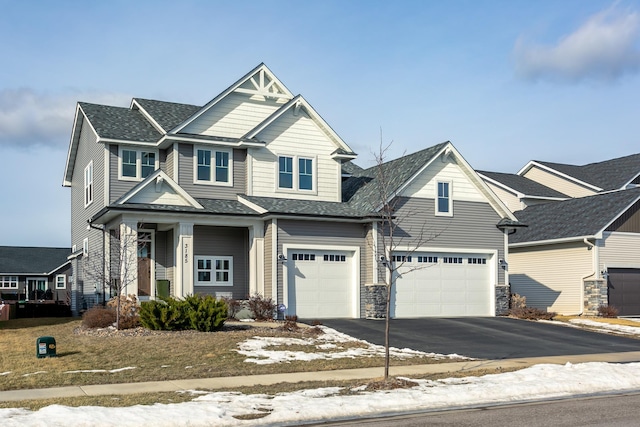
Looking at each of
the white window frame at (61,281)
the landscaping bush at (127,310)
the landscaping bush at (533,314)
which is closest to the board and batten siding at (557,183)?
the landscaping bush at (533,314)

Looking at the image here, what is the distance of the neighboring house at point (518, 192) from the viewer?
44.6 meters

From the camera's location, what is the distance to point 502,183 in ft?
150

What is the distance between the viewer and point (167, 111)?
31.6 meters

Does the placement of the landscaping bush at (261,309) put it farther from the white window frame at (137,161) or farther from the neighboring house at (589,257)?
the neighboring house at (589,257)

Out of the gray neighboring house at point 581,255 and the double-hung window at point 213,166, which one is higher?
the double-hung window at point 213,166

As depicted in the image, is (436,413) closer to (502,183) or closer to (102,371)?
(102,371)

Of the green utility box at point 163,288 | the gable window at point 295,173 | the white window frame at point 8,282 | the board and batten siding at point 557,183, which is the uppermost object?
the board and batten siding at point 557,183

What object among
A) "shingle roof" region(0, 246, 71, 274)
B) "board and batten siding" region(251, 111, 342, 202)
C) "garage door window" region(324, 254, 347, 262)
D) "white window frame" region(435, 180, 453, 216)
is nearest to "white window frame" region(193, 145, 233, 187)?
"board and batten siding" region(251, 111, 342, 202)

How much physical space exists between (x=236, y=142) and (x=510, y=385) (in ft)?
58.0

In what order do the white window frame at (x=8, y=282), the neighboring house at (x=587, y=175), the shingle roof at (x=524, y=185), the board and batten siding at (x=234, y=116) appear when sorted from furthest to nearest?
the white window frame at (x=8, y=282) < the neighboring house at (x=587, y=175) < the shingle roof at (x=524, y=185) < the board and batten siding at (x=234, y=116)

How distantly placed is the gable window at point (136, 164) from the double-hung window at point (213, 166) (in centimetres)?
182

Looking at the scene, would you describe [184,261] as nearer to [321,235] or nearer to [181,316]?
[181,316]

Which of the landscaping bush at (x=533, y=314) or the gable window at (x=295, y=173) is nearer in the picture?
the gable window at (x=295, y=173)

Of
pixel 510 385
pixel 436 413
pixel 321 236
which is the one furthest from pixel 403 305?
pixel 436 413
